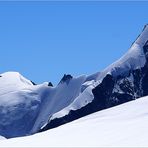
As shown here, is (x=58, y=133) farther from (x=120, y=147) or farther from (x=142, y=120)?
(x=120, y=147)

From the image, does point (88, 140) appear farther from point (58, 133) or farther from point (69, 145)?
point (58, 133)

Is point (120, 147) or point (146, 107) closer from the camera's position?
point (120, 147)

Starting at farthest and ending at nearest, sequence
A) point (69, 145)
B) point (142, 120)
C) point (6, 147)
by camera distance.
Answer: point (142, 120) → point (6, 147) → point (69, 145)

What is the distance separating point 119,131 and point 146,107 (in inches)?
558

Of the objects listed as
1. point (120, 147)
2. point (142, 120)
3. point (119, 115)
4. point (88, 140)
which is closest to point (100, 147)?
point (120, 147)

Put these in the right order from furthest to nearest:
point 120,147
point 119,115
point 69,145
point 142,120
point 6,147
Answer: point 119,115, point 142,120, point 6,147, point 69,145, point 120,147

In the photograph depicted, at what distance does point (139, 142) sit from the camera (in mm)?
28422

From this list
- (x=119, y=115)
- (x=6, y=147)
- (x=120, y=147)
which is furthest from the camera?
(x=119, y=115)

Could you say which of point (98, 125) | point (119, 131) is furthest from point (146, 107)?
point (119, 131)

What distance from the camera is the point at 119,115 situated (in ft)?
155

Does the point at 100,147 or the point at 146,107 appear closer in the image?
the point at 100,147

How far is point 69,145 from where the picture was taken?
3109 centimetres

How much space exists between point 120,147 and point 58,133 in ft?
43.1

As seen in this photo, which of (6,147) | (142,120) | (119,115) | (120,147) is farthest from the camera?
(119,115)
